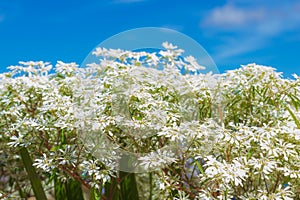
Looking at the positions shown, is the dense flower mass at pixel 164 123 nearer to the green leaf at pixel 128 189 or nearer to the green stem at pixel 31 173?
the green stem at pixel 31 173

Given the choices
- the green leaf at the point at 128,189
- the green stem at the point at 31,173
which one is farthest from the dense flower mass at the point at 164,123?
the green leaf at the point at 128,189

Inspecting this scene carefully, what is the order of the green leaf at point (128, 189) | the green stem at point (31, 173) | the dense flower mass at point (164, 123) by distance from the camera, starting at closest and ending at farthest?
the dense flower mass at point (164, 123) < the green stem at point (31, 173) < the green leaf at point (128, 189)

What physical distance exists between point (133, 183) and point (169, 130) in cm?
145

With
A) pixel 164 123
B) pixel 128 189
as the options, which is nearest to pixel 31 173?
pixel 128 189

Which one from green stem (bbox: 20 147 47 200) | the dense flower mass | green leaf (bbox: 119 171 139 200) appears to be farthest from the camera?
green leaf (bbox: 119 171 139 200)

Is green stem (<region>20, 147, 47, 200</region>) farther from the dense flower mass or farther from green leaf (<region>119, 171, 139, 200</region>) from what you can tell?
green leaf (<region>119, 171, 139, 200</region>)

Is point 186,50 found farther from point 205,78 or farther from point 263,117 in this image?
point 263,117

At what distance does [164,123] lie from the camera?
3.39m

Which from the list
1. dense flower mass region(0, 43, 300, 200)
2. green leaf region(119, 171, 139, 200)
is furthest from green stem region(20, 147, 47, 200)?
green leaf region(119, 171, 139, 200)

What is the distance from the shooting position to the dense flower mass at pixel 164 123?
3.37 meters

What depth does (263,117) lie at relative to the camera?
13.3 ft

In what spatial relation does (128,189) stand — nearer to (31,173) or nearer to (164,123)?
(31,173)

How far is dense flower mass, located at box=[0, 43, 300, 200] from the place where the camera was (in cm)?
337

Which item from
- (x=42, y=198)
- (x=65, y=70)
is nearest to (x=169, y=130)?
(x=65, y=70)
